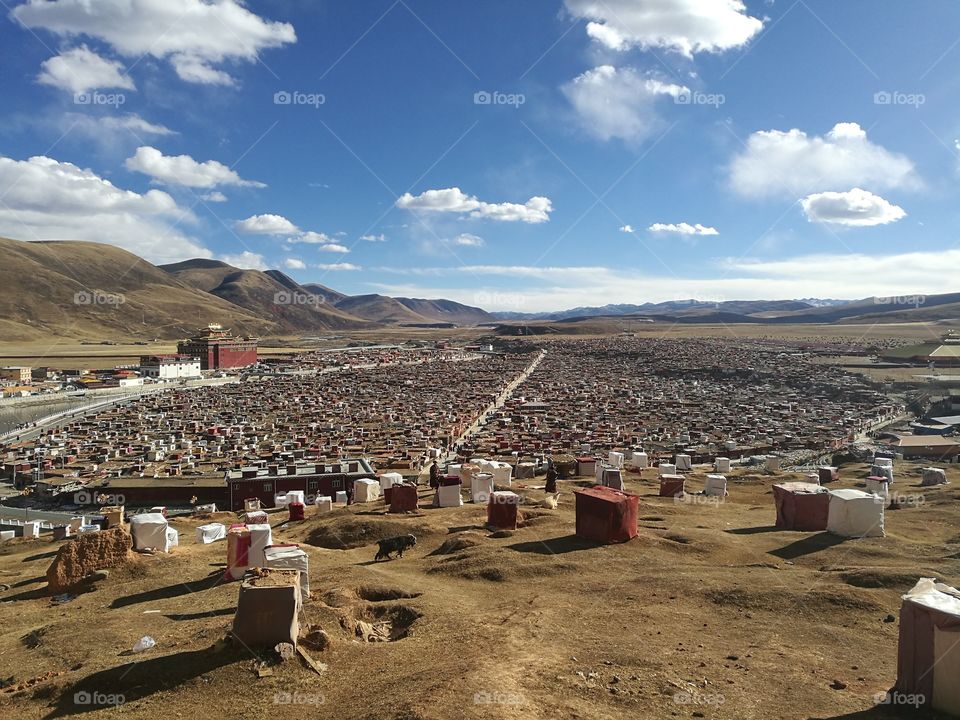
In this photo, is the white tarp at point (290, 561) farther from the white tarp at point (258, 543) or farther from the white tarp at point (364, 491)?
the white tarp at point (364, 491)

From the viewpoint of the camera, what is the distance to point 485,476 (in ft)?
70.5

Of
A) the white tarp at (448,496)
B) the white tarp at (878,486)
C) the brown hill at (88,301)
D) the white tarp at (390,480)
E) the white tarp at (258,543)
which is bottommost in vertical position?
the white tarp at (390,480)

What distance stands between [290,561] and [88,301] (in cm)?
16865

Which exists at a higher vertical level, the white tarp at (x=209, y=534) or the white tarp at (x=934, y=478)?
the white tarp at (x=934, y=478)

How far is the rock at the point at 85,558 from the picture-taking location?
1263cm

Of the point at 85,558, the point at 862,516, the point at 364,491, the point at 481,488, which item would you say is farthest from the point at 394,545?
the point at 862,516

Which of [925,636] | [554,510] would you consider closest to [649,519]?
[554,510]

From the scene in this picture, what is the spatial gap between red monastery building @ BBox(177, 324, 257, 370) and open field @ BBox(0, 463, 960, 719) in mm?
85118

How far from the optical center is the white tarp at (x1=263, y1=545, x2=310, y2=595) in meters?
10.3

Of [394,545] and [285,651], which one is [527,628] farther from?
[394,545]

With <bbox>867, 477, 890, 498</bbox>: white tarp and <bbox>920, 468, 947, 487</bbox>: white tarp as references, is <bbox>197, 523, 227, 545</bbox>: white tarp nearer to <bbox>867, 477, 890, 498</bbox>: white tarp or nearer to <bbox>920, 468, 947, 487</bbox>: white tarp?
<bbox>867, 477, 890, 498</bbox>: white tarp

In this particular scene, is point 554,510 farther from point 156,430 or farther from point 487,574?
point 156,430

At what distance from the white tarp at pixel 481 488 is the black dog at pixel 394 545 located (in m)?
6.53

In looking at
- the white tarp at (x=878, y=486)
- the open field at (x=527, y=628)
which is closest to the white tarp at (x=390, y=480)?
the open field at (x=527, y=628)
